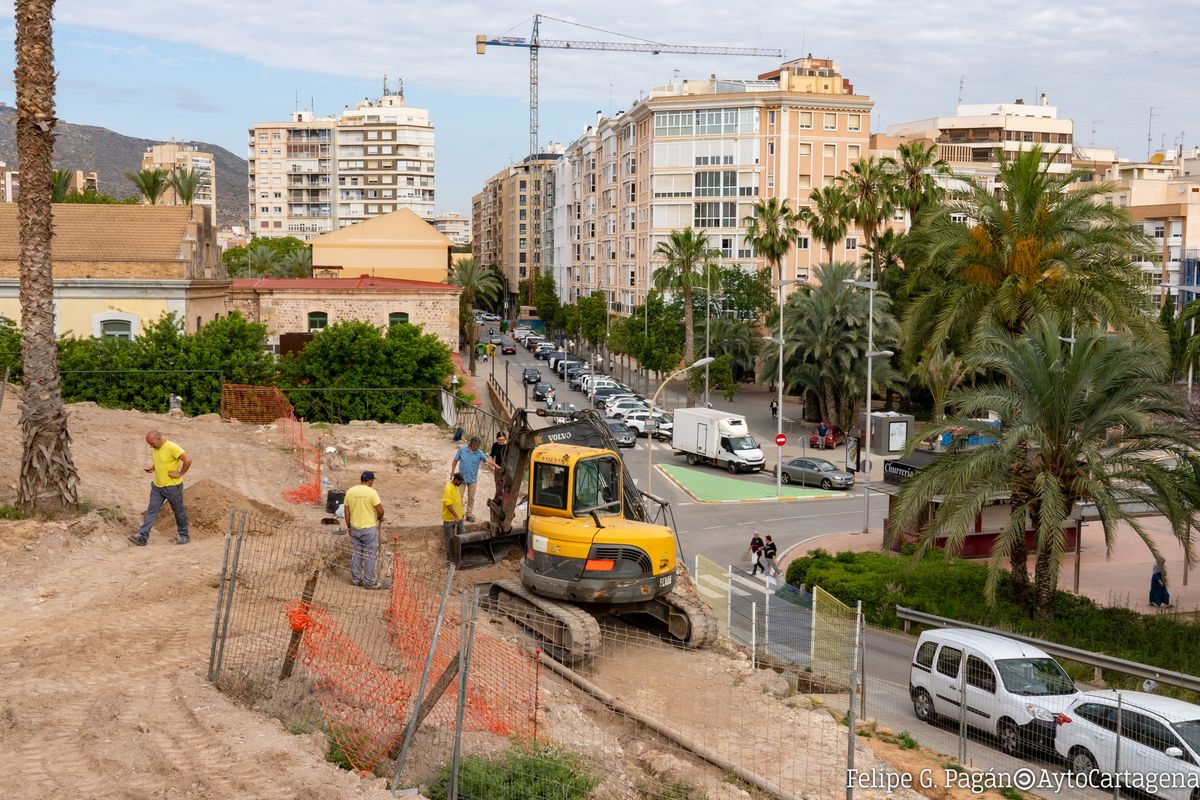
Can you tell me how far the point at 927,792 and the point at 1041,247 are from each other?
1751 centimetres

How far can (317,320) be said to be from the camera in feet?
153

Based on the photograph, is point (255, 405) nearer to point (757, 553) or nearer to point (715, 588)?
point (757, 553)

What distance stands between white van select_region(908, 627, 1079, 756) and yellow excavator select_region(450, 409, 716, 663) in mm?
3302

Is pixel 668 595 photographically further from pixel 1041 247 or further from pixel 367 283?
pixel 367 283

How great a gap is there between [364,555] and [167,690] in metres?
4.79

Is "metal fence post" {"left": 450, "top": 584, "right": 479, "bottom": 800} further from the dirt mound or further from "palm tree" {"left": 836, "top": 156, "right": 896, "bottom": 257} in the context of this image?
"palm tree" {"left": 836, "top": 156, "right": 896, "bottom": 257}

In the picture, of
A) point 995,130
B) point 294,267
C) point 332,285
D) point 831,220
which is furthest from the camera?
point 995,130

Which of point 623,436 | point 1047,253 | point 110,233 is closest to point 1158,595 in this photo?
point 1047,253

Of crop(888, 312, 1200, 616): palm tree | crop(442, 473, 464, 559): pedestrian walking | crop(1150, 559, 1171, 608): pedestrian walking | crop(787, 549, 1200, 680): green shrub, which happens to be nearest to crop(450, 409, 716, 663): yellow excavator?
crop(442, 473, 464, 559): pedestrian walking

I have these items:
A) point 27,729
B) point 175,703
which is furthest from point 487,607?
point 27,729

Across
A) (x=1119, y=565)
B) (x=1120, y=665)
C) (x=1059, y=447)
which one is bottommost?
(x=1119, y=565)

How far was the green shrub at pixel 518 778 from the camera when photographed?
911 cm

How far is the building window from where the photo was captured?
46.7 m

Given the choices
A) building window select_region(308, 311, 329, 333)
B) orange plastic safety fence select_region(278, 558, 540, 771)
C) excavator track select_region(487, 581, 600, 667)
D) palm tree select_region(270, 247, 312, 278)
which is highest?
palm tree select_region(270, 247, 312, 278)
